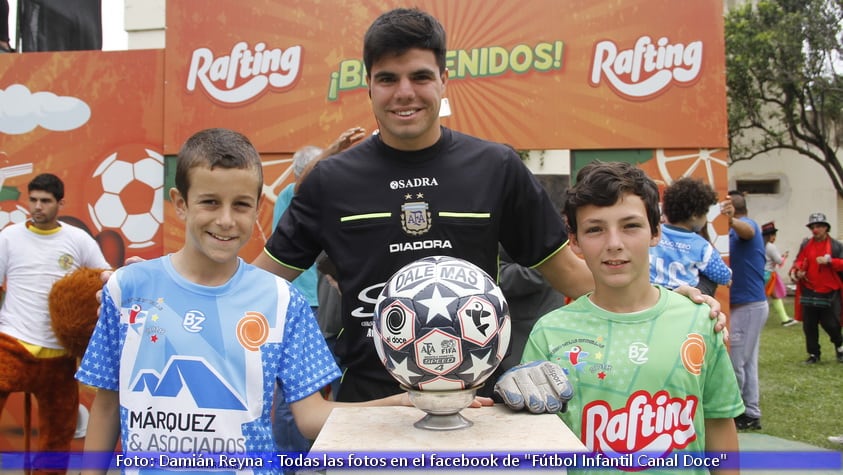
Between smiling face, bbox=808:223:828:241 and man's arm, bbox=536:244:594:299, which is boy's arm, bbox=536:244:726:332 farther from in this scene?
smiling face, bbox=808:223:828:241

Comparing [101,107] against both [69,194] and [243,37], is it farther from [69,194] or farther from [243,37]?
[243,37]

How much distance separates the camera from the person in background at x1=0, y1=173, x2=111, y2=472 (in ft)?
13.8

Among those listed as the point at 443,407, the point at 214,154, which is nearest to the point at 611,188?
the point at 443,407

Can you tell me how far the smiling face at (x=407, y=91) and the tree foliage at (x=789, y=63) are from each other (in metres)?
16.1

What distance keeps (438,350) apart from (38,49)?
6.03 metres

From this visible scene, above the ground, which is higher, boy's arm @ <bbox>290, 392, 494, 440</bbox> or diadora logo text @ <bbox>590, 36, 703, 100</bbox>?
diadora logo text @ <bbox>590, 36, 703, 100</bbox>

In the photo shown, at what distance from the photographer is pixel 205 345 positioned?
5.73 ft

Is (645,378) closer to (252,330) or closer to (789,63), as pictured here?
(252,330)

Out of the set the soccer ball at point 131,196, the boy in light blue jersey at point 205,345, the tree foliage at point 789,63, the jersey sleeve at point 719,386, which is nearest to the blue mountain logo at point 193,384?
the boy in light blue jersey at point 205,345

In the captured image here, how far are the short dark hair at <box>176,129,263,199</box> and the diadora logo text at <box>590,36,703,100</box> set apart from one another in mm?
4038

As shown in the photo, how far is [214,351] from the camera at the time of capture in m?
1.75

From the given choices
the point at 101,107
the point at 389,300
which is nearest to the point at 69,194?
the point at 101,107

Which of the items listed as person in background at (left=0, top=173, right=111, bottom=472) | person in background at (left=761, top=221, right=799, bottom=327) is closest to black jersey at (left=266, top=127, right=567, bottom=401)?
person in background at (left=0, top=173, right=111, bottom=472)

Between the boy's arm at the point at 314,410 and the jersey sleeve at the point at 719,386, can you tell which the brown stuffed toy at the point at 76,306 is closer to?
the boy's arm at the point at 314,410
